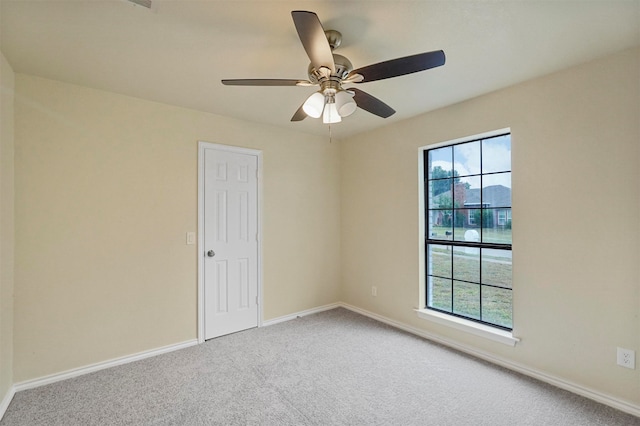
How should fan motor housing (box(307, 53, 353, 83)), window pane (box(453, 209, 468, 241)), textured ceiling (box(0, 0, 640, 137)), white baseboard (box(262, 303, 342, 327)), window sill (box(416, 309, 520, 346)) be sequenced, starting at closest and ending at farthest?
textured ceiling (box(0, 0, 640, 137)) < fan motor housing (box(307, 53, 353, 83)) < window sill (box(416, 309, 520, 346)) < window pane (box(453, 209, 468, 241)) < white baseboard (box(262, 303, 342, 327))

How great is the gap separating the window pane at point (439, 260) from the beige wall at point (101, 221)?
7.87 ft

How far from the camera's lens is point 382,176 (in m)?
3.70

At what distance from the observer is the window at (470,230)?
2721 mm

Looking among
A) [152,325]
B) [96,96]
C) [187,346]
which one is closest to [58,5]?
[96,96]

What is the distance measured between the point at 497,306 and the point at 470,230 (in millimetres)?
744

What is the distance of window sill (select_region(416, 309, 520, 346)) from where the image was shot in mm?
2578

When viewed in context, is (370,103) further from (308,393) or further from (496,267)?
(308,393)

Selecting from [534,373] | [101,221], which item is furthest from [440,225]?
[101,221]

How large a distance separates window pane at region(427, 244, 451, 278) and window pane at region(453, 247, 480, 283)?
79 mm

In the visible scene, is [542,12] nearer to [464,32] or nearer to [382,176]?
[464,32]

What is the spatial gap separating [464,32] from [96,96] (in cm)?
294

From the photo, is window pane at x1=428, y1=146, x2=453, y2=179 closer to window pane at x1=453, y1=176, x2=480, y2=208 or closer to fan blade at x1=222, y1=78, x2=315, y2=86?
window pane at x1=453, y1=176, x2=480, y2=208

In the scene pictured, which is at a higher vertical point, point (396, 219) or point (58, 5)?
point (58, 5)

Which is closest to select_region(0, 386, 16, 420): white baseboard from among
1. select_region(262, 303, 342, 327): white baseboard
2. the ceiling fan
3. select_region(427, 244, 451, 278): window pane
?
select_region(262, 303, 342, 327): white baseboard
